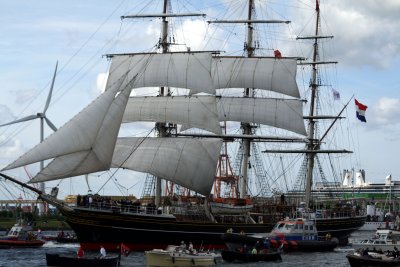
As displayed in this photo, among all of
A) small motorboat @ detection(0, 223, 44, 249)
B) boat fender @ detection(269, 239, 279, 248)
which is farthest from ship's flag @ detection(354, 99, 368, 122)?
small motorboat @ detection(0, 223, 44, 249)

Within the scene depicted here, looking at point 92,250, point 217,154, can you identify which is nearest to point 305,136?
point 217,154

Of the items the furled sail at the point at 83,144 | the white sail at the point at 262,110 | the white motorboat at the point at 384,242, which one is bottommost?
the white motorboat at the point at 384,242

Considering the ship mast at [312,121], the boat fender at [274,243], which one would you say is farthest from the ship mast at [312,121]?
the boat fender at [274,243]

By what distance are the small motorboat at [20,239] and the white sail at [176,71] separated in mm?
20673

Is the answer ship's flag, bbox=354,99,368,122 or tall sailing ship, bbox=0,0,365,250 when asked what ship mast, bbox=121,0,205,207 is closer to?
tall sailing ship, bbox=0,0,365,250

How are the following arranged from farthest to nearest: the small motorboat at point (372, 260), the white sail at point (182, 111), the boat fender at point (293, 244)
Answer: the white sail at point (182, 111)
the boat fender at point (293, 244)
the small motorboat at point (372, 260)

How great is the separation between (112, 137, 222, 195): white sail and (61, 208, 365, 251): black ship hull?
5.38m

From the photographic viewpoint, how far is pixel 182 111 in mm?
99125

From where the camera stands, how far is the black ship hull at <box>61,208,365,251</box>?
287 feet

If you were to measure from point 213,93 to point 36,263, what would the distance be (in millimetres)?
32197

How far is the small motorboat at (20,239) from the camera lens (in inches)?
3834

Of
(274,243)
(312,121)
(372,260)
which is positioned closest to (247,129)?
(312,121)

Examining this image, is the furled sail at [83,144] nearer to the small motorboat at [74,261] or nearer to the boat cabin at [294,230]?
the small motorboat at [74,261]

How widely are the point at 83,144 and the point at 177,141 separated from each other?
19746 mm
